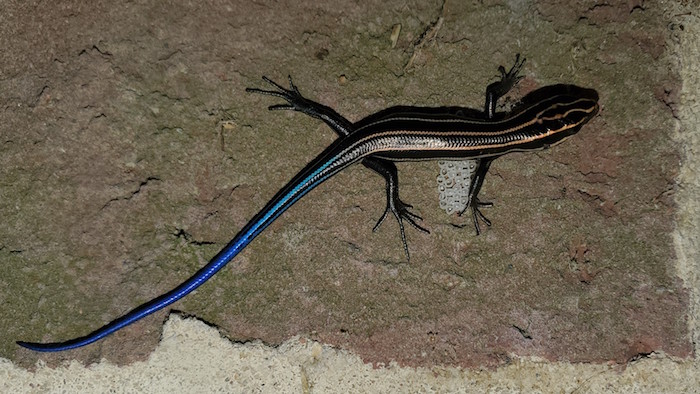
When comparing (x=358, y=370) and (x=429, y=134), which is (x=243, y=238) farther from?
(x=429, y=134)

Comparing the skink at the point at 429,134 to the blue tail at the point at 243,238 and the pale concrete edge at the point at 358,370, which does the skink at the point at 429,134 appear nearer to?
the blue tail at the point at 243,238

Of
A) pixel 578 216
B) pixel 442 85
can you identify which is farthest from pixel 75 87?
pixel 578 216

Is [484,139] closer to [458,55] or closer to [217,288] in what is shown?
[458,55]

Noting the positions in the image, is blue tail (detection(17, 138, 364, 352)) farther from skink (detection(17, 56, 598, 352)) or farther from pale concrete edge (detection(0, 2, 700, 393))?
pale concrete edge (detection(0, 2, 700, 393))

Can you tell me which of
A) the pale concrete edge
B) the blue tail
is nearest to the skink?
the blue tail

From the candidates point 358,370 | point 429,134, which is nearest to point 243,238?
point 358,370
